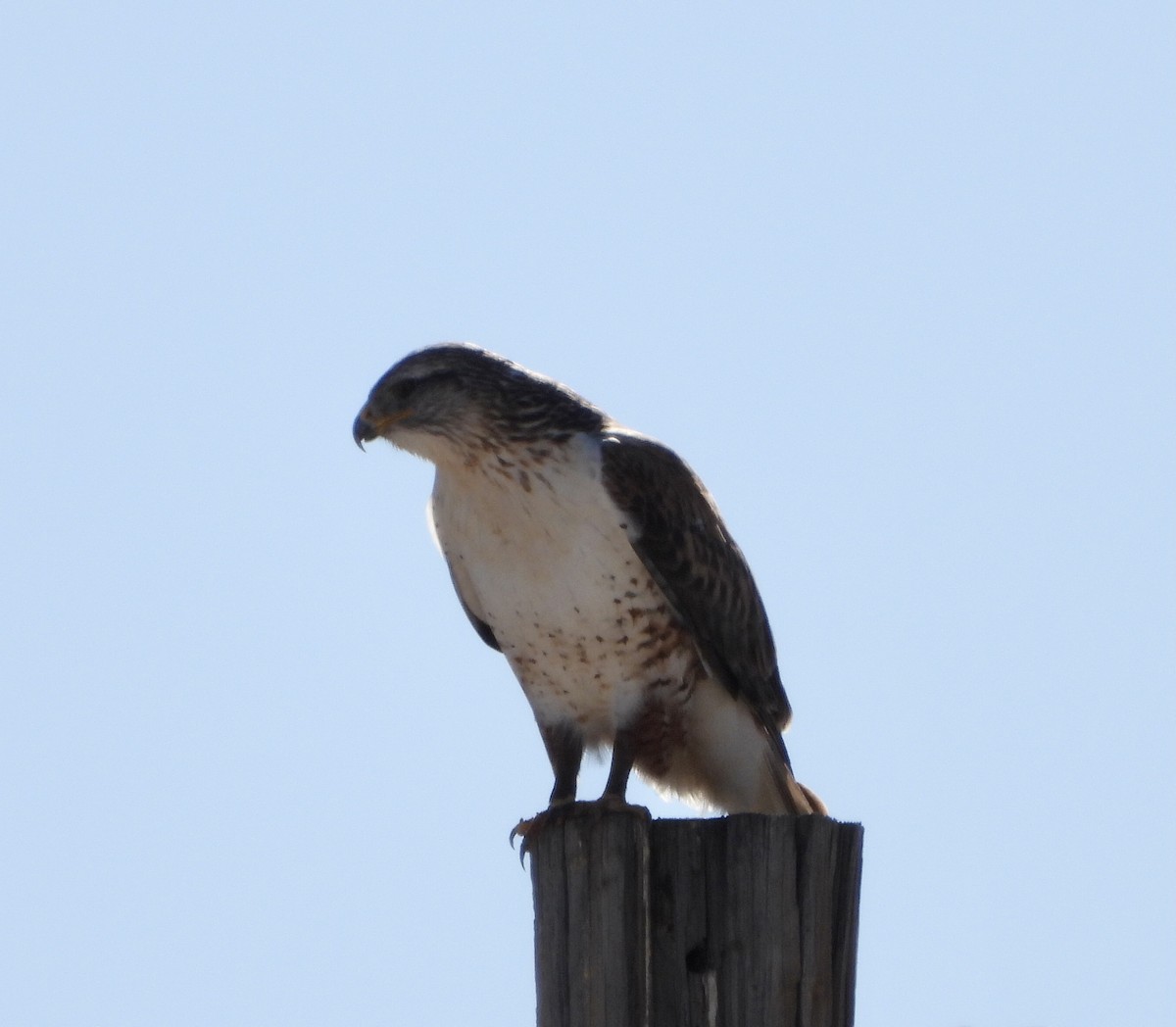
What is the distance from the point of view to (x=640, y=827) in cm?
430

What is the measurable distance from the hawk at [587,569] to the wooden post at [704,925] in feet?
5.13

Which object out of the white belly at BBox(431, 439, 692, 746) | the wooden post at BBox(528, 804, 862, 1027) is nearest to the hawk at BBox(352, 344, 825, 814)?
the white belly at BBox(431, 439, 692, 746)

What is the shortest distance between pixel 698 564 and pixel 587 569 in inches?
19.9

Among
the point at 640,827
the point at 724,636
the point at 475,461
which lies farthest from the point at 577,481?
the point at 640,827

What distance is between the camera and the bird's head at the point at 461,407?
20.2 ft

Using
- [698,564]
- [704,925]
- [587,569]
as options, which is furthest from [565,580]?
[704,925]

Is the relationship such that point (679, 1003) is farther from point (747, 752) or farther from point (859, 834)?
point (747, 752)

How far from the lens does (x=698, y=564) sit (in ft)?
20.8

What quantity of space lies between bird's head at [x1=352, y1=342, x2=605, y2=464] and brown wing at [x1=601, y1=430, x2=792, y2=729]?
252mm

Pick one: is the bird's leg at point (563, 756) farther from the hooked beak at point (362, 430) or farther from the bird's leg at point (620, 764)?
the hooked beak at point (362, 430)

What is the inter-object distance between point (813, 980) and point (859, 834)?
1.30 feet

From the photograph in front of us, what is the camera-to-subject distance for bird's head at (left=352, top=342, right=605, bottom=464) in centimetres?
616

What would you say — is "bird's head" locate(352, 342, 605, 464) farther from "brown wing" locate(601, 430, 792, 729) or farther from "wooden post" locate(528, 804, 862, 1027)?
"wooden post" locate(528, 804, 862, 1027)

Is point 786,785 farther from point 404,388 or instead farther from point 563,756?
point 404,388
